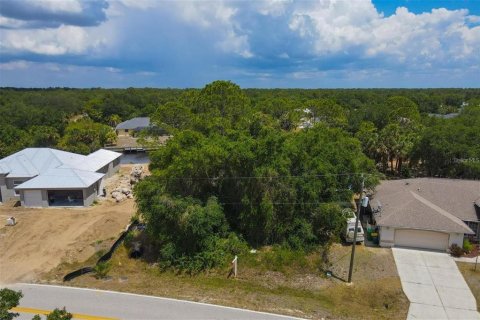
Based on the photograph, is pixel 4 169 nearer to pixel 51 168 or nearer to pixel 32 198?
pixel 51 168

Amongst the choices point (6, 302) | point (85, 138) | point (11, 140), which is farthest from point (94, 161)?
point (6, 302)

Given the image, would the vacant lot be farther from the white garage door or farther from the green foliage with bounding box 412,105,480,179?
the green foliage with bounding box 412,105,480,179

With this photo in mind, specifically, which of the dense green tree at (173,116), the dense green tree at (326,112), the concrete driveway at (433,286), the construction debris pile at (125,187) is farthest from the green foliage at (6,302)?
the dense green tree at (326,112)

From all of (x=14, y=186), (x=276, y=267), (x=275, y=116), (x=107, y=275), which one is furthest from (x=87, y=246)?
(x=275, y=116)

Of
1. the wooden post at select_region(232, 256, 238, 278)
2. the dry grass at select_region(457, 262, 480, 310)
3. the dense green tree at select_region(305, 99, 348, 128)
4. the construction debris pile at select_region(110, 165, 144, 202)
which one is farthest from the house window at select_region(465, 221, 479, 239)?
the construction debris pile at select_region(110, 165, 144, 202)

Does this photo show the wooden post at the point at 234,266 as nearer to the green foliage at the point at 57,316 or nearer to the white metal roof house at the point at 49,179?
the green foliage at the point at 57,316
